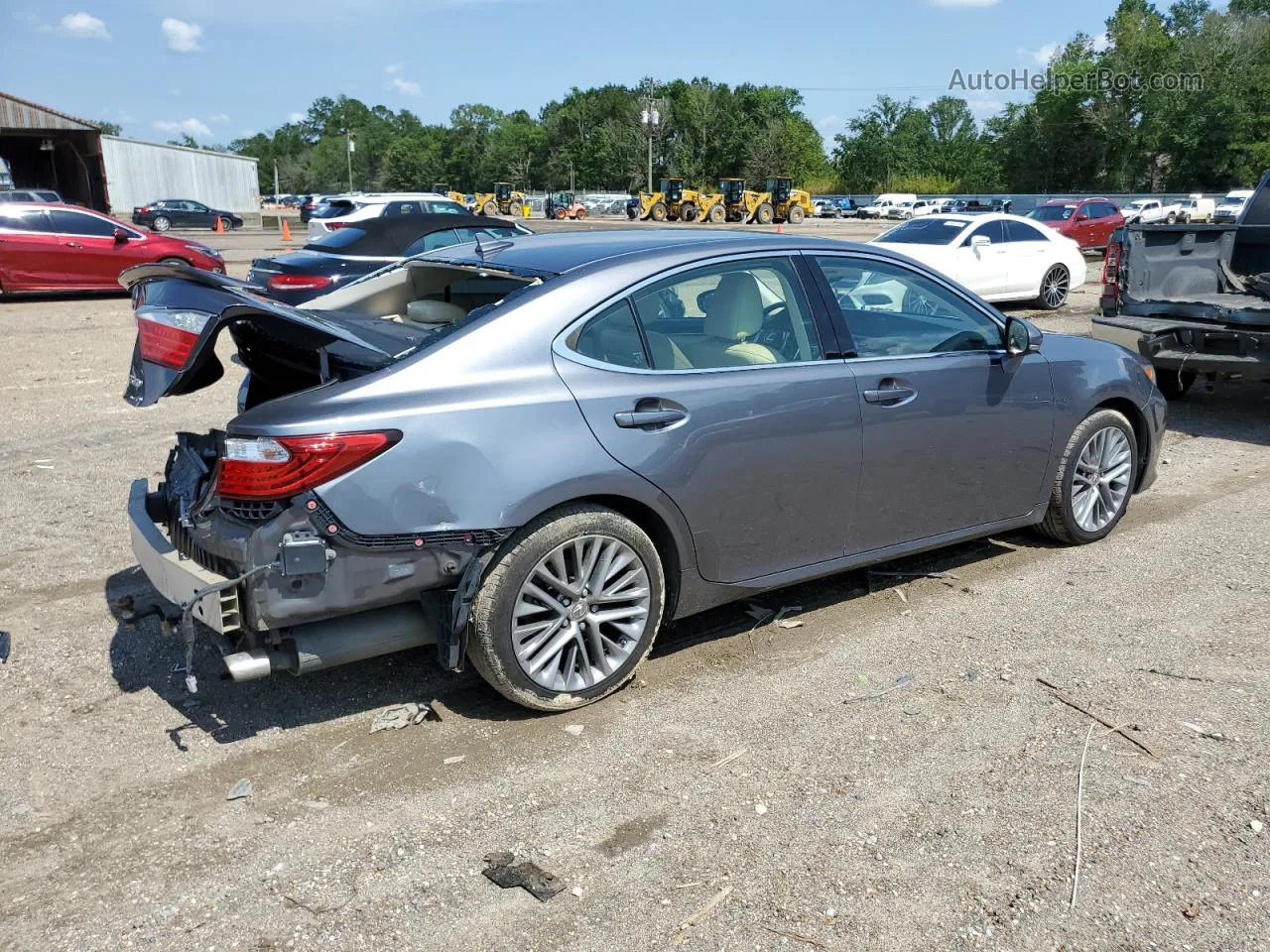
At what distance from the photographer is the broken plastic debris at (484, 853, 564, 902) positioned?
117 inches

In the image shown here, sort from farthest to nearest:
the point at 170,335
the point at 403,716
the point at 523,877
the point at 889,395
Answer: the point at 889,395
the point at 403,716
the point at 170,335
the point at 523,877

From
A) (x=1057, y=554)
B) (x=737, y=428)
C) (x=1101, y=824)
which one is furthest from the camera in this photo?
(x=1057, y=554)

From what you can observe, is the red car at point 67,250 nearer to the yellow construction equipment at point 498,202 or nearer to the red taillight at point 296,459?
the red taillight at point 296,459

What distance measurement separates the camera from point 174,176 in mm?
61125

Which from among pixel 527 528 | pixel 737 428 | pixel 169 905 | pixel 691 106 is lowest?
pixel 169 905

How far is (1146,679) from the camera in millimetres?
4223

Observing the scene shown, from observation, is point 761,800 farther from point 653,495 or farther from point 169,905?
point 169,905

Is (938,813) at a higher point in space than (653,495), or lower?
lower

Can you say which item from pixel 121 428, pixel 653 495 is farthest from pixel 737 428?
pixel 121 428

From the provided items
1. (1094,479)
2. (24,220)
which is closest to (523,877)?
(1094,479)

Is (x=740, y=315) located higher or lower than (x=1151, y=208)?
lower

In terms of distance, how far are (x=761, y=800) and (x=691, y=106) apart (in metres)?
110

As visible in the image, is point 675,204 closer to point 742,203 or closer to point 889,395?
point 742,203

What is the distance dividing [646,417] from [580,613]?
29.4 inches
